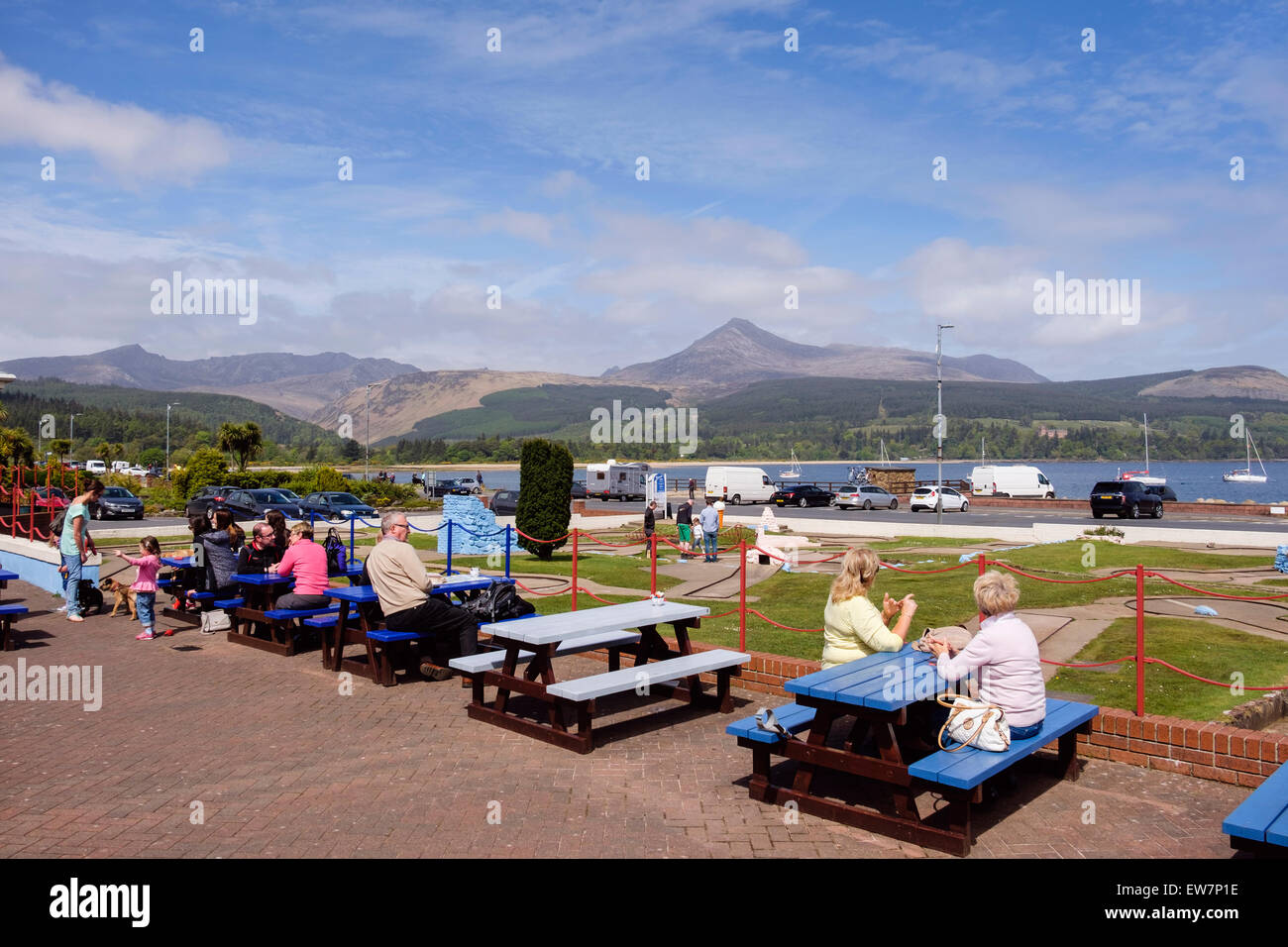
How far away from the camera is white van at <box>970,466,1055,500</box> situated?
54.3 m

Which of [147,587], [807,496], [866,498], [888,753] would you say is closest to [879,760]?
[888,753]

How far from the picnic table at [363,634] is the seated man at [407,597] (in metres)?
0.18

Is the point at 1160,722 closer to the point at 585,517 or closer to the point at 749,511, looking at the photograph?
the point at 585,517

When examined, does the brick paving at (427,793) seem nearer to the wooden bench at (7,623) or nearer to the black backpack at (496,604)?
the black backpack at (496,604)

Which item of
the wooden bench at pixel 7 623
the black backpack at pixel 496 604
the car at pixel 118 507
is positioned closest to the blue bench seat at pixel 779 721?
the black backpack at pixel 496 604

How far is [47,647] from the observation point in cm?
991

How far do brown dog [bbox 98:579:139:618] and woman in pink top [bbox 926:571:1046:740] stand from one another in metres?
11.0

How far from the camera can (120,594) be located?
12.1 m

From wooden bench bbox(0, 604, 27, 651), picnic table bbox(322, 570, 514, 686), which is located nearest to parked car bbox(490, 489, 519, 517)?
wooden bench bbox(0, 604, 27, 651)

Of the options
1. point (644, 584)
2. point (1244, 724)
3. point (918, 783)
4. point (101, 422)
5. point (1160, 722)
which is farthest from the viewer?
point (101, 422)

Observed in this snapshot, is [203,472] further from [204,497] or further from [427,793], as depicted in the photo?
[427,793]

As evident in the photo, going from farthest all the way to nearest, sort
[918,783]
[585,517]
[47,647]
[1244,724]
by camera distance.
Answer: [585,517] < [47,647] < [1244,724] < [918,783]
